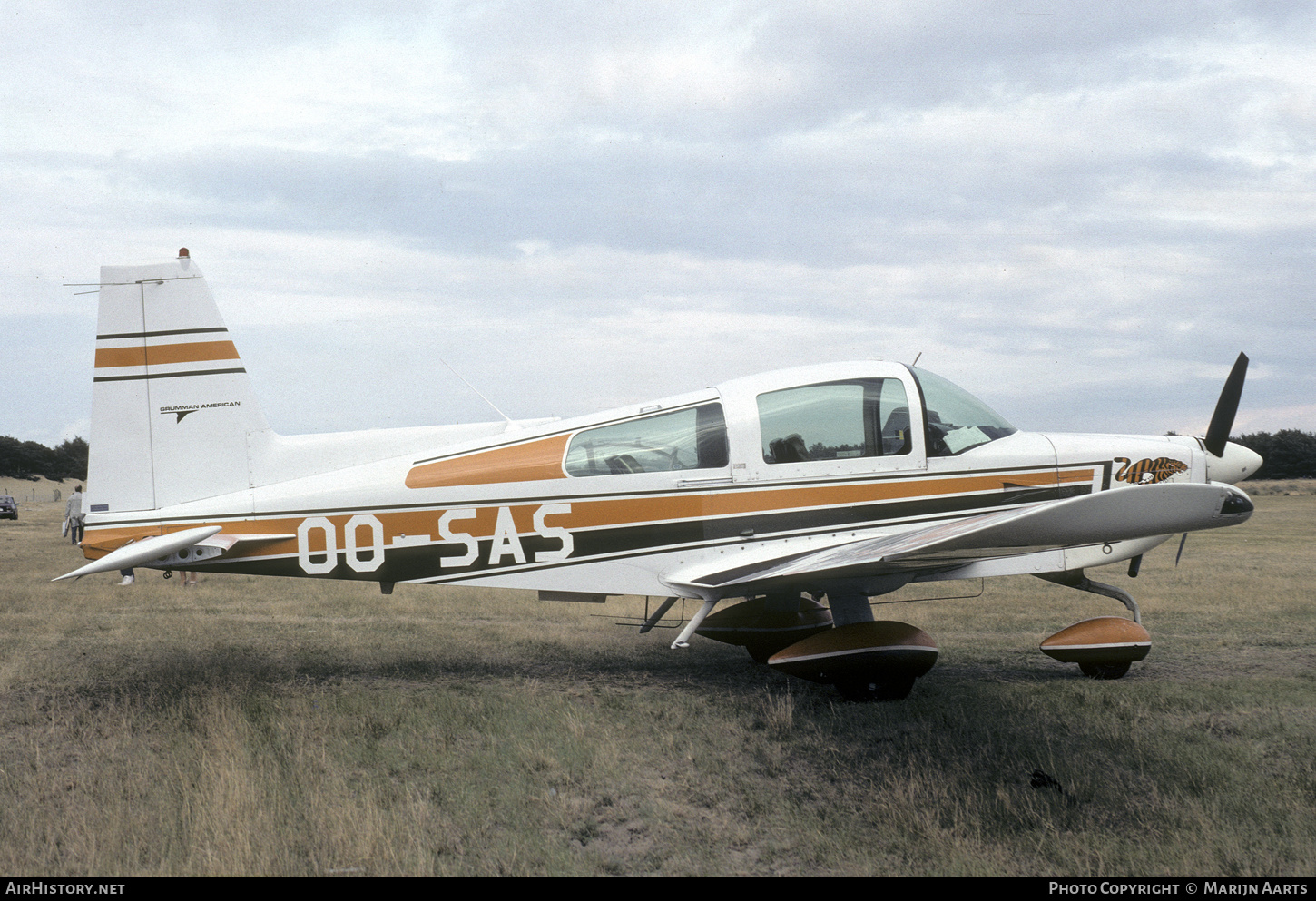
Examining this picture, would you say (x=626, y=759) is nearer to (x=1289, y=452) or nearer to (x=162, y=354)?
(x=162, y=354)

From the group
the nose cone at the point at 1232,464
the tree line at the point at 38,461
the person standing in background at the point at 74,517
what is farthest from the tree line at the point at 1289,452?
the tree line at the point at 38,461

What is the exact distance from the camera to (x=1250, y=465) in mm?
7312

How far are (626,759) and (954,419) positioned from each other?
3679 millimetres

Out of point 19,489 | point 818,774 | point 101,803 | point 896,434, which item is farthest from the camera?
point 19,489

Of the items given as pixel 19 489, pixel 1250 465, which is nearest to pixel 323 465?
pixel 1250 465

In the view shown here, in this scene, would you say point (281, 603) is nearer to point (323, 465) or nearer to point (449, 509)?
point (323, 465)

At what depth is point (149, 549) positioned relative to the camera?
623 cm

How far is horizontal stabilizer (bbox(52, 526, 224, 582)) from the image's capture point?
6070 millimetres

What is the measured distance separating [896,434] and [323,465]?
4656 mm

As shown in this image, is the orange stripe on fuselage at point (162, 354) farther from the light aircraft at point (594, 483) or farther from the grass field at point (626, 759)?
the grass field at point (626, 759)

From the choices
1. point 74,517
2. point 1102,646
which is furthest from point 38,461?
point 1102,646

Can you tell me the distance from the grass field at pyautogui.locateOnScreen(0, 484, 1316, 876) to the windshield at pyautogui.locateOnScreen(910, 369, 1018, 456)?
192cm

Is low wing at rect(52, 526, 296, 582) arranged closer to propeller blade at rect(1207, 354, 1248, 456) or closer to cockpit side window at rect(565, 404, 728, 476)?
cockpit side window at rect(565, 404, 728, 476)

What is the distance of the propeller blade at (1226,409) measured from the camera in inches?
277
